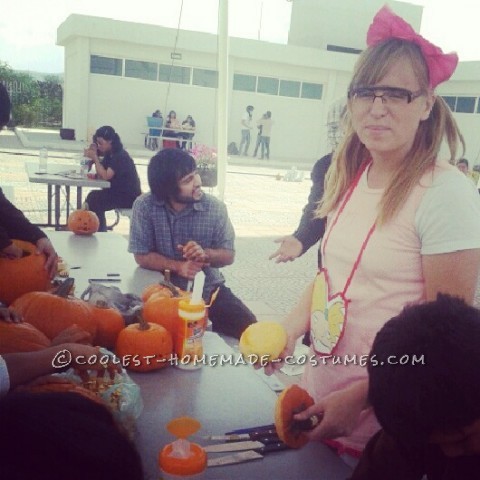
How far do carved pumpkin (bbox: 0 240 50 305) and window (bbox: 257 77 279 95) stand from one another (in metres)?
Answer: 21.4

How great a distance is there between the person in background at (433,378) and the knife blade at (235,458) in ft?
1.56

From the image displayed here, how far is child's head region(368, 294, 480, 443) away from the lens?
859 mm

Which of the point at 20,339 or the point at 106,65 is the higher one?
the point at 106,65

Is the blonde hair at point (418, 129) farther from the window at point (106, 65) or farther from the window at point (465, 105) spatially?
the window at point (465, 105)

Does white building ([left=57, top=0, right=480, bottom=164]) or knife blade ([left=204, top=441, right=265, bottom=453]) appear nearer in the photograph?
knife blade ([left=204, top=441, right=265, bottom=453])

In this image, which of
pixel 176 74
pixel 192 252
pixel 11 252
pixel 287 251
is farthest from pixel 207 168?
pixel 176 74

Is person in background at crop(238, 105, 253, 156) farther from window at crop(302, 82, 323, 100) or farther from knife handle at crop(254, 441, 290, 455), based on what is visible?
knife handle at crop(254, 441, 290, 455)

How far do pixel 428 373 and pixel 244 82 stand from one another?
22.7 meters

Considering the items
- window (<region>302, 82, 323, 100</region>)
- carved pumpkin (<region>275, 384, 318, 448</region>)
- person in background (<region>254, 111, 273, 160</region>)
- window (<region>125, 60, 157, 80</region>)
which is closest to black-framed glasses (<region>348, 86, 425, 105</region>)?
carved pumpkin (<region>275, 384, 318, 448</region>)

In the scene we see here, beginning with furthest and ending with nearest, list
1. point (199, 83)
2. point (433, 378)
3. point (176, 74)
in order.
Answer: point (199, 83)
point (176, 74)
point (433, 378)

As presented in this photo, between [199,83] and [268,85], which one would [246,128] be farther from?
[199,83]

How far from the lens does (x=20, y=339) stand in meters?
1.59

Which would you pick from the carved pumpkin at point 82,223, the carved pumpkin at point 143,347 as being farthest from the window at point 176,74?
the carved pumpkin at point 143,347

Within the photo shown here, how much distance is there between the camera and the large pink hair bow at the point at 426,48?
141cm
